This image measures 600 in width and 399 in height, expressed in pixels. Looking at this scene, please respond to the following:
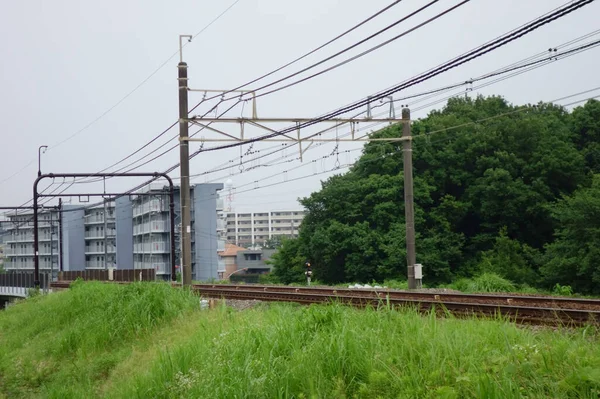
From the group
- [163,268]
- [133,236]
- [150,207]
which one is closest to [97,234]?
[133,236]

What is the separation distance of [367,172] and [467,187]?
288 inches

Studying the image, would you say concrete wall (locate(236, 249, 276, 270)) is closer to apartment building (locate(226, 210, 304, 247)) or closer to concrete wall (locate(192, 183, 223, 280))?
concrete wall (locate(192, 183, 223, 280))

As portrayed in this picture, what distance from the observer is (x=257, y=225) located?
189 metres

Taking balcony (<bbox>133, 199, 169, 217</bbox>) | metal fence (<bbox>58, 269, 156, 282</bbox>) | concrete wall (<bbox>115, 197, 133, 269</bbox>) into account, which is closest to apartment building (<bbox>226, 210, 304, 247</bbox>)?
concrete wall (<bbox>115, 197, 133, 269</bbox>)

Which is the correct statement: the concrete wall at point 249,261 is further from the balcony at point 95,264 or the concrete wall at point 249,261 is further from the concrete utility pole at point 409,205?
the concrete utility pole at point 409,205

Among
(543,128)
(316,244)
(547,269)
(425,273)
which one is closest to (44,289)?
(316,244)

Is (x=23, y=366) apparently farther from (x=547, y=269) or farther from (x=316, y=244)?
(x=316, y=244)

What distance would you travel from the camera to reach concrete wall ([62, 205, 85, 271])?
101 meters

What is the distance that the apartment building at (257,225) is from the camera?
18600cm

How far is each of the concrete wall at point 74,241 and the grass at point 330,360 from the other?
89490 mm

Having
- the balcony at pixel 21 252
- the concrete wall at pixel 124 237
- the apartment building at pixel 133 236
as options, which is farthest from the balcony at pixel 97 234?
the balcony at pixel 21 252

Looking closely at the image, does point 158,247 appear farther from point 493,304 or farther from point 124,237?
point 493,304

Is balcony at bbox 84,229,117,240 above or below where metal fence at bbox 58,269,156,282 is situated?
above

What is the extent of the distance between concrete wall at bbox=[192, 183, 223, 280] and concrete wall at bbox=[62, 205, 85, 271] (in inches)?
1330
